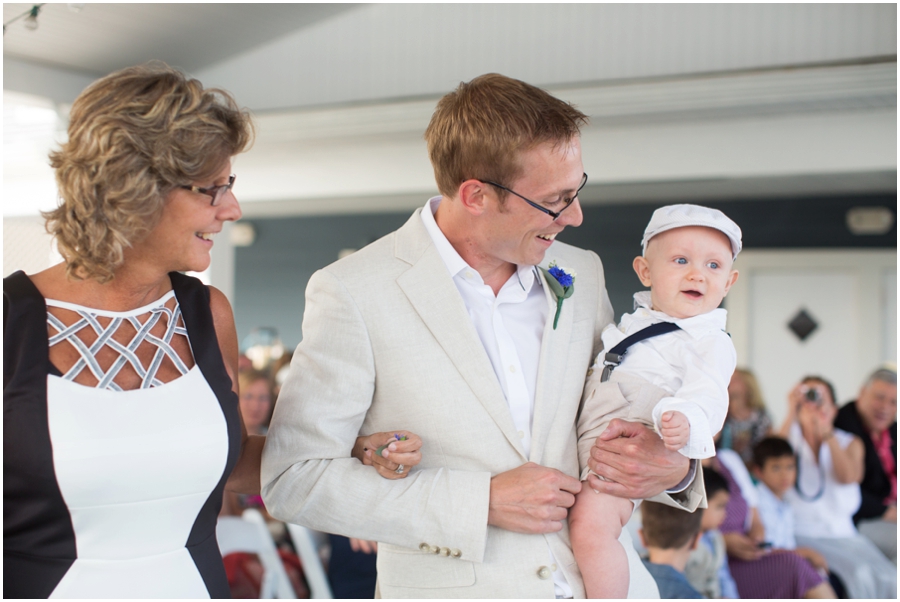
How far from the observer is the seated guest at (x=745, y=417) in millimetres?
5504

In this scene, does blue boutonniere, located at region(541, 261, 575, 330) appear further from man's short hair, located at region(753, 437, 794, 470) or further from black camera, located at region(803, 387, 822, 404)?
black camera, located at region(803, 387, 822, 404)

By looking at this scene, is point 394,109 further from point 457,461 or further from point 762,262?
point 457,461

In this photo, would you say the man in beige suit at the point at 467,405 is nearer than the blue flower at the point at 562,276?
Yes

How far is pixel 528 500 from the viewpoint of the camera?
1576mm

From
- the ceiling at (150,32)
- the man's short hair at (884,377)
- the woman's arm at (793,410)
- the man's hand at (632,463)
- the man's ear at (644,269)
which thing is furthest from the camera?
the man's short hair at (884,377)

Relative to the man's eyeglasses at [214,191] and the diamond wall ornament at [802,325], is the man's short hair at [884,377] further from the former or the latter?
the man's eyeglasses at [214,191]

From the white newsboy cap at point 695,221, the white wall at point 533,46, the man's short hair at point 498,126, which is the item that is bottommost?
the white newsboy cap at point 695,221

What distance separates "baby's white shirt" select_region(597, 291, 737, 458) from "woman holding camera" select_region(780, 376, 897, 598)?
11.5ft

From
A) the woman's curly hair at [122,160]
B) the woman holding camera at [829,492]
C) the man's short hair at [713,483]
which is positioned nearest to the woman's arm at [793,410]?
the woman holding camera at [829,492]

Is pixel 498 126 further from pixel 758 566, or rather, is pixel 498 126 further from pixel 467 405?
pixel 758 566

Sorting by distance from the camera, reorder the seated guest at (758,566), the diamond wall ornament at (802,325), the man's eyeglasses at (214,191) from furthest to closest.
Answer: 1. the diamond wall ornament at (802,325)
2. the seated guest at (758,566)
3. the man's eyeglasses at (214,191)

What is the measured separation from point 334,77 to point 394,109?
60 centimetres

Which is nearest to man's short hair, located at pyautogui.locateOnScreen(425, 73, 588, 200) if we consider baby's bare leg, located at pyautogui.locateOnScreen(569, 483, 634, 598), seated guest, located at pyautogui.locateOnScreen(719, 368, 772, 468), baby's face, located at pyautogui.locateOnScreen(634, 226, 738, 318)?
baby's face, located at pyautogui.locateOnScreen(634, 226, 738, 318)

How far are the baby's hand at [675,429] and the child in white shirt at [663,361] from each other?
0.25 feet
